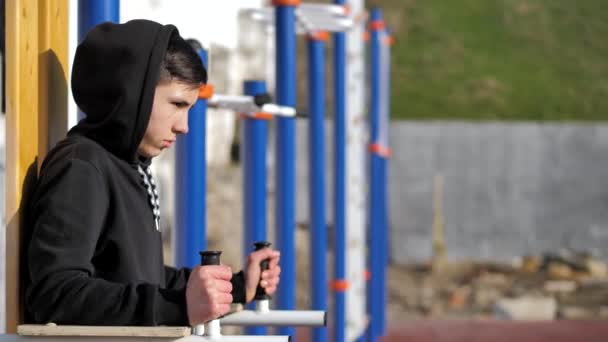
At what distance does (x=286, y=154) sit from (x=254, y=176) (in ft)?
1.50

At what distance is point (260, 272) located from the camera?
6.88 ft

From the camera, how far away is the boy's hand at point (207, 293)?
68.2 inches

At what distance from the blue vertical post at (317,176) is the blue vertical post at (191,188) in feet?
6.61

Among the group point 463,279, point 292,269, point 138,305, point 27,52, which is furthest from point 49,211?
point 463,279

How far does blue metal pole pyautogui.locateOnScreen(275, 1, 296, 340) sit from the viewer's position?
171 inches

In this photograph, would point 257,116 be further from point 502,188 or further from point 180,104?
point 502,188

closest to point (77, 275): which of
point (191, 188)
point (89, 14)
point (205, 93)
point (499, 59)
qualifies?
point (89, 14)

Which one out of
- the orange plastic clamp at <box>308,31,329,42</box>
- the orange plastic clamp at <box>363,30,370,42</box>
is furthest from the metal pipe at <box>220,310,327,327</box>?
the orange plastic clamp at <box>363,30,370,42</box>

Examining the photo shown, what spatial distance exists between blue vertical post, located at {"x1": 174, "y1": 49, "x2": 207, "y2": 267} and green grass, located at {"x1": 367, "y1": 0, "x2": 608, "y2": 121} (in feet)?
44.1

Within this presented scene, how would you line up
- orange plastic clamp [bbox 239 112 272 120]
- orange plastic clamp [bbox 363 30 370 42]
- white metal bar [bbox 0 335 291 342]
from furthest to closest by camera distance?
orange plastic clamp [bbox 363 30 370 42] < orange plastic clamp [bbox 239 112 272 120] < white metal bar [bbox 0 335 291 342]

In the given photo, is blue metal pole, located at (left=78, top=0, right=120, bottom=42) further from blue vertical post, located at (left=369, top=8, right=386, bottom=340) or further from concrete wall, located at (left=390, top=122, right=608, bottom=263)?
concrete wall, located at (left=390, top=122, right=608, bottom=263)

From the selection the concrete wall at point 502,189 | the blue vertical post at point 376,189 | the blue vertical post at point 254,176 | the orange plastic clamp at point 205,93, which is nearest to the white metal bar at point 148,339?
the orange plastic clamp at point 205,93

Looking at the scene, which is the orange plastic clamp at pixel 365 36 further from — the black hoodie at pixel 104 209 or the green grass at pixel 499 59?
the green grass at pixel 499 59

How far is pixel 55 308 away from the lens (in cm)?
179
